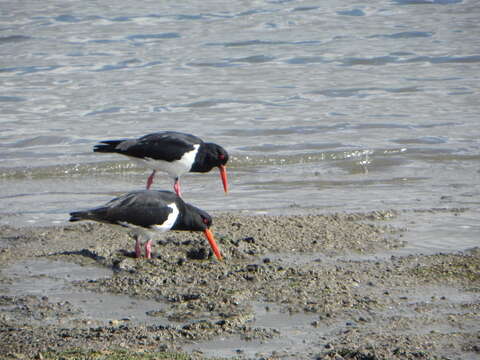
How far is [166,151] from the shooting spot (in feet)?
27.3

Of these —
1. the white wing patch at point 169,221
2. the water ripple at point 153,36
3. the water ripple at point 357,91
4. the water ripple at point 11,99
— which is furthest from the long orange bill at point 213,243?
the water ripple at point 153,36

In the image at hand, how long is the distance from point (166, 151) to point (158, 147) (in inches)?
3.8

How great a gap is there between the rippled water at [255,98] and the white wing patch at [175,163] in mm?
491

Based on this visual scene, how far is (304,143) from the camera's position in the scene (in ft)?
38.7

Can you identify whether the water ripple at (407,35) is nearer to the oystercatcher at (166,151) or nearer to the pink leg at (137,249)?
the oystercatcher at (166,151)

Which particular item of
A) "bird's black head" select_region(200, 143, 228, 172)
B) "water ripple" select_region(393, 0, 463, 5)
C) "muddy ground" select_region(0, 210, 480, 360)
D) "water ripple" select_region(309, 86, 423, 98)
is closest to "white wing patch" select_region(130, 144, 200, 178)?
"bird's black head" select_region(200, 143, 228, 172)

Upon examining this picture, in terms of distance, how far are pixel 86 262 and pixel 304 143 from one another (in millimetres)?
6019

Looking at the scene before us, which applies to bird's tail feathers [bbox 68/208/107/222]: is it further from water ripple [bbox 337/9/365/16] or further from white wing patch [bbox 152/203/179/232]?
water ripple [bbox 337/9/365/16]

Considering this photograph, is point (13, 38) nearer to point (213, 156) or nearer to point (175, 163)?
point (213, 156)

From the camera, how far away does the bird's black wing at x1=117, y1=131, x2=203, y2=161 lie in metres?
8.30

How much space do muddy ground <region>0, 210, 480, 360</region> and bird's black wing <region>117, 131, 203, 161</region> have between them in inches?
49.6

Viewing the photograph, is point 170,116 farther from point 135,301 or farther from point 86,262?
point 135,301

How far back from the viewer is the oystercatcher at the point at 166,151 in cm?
832

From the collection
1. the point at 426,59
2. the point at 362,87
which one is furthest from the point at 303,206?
the point at 426,59
